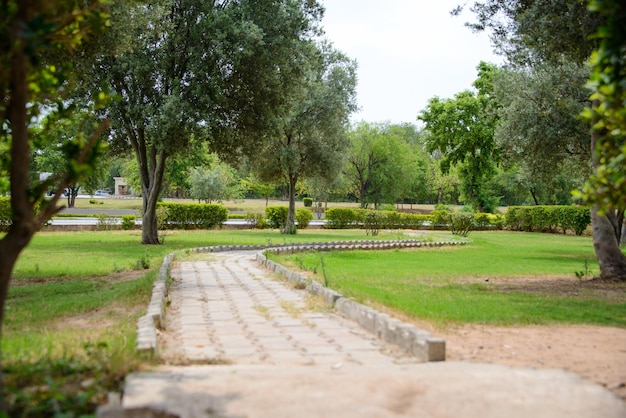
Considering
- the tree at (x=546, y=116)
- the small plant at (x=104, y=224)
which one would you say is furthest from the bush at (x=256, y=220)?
the tree at (x=546, y=116)

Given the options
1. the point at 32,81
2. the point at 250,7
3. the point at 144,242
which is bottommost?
the point at 144,242

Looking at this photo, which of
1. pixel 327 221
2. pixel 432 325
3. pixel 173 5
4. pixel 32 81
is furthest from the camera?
pixel 327 221

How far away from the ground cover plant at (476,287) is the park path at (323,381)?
200cm

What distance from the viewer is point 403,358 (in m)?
5.99

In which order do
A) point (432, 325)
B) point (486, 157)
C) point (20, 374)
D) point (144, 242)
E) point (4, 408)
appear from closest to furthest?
point (4, 408) → point (20, 374) → point (432, 325) → point (144, 242) → point (486, 157)

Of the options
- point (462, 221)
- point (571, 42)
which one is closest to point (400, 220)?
point (462, 221)

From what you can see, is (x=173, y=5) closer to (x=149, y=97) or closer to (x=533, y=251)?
(x=149, y=97)

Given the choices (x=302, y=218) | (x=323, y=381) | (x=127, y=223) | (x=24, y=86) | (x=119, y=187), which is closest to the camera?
(x=24, y=86)

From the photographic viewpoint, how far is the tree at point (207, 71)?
65.9 feet

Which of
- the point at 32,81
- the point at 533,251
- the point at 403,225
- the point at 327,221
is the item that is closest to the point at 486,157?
the point at 403,225

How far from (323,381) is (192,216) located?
105 ft

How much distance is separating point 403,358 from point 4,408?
3.59 m

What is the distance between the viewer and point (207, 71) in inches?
823

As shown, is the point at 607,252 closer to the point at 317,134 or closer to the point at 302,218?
the point at 317,134
